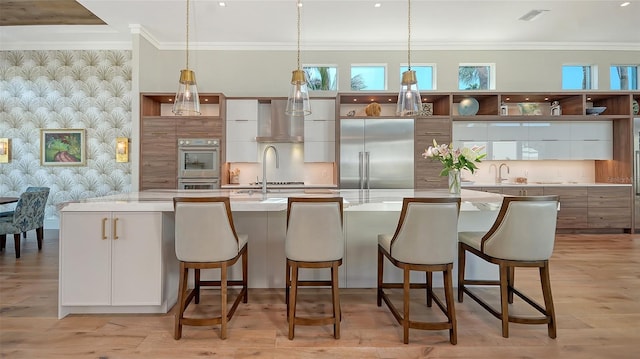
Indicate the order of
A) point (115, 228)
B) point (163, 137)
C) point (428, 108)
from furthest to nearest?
1. point (428, 108)
2. point (163, 137)
3. point (115, 228)

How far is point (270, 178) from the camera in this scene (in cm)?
575

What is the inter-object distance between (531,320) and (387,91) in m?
4.05

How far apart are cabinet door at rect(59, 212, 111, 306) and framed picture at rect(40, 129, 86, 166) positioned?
410cm

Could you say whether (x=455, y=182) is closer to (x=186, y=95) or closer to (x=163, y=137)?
(x=186, y=95)

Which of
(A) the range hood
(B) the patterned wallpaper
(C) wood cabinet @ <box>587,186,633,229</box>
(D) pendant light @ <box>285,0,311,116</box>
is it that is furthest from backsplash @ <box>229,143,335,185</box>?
(C) wood cabinet @ <box>587,186,633,229</box>

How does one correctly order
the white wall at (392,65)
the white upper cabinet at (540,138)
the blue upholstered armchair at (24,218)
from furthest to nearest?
the white wall at (392,65) → the white upper cabinet at (540,138) → the blue upholstered armchair at (24,218)

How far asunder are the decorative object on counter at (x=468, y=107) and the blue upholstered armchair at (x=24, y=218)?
6.41 metres

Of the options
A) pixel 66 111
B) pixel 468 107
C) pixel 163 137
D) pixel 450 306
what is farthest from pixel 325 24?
pixel 66 111

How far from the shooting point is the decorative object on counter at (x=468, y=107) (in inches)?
225

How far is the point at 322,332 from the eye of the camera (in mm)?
2268

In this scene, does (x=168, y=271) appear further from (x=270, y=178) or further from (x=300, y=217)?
(x=270, y=178)

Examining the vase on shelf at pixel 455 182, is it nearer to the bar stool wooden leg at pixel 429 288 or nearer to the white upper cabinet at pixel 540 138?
the bar stool wooden leg at pixel 429 288

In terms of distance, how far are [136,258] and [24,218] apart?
3094 millimetres

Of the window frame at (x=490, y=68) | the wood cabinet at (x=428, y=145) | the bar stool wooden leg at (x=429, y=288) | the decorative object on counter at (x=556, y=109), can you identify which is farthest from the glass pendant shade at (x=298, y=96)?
the decorative object on counter at (x=556, y=109)
